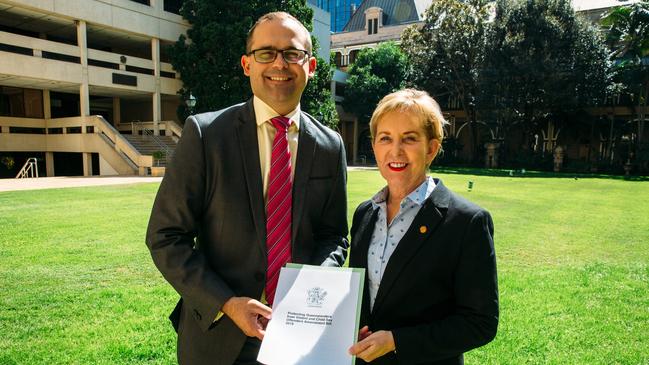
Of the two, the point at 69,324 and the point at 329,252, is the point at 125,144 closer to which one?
the point at 69,324

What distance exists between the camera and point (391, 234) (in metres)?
1.95

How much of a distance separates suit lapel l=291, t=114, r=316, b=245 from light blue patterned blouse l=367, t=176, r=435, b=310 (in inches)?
15.5

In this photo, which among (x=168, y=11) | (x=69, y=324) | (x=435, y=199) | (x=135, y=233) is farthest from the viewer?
(x=168, y=11)

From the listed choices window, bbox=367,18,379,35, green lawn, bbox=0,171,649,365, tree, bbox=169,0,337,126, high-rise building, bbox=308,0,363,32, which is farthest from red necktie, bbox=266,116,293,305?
high-rise building, bbox=308,0,363,32

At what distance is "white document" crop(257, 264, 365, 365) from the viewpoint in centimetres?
151

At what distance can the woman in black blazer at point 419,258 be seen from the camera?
172 centimetres

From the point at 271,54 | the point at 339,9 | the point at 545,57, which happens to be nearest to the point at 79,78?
the point at 271,54

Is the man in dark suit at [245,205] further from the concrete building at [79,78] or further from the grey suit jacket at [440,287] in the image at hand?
the concrete building at [79,78]

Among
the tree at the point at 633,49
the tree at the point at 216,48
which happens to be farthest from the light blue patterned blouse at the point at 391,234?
the tree at the point at 633,49

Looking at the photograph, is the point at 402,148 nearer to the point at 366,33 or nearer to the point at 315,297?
the point at 315,297

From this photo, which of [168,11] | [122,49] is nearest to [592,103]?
[168,11]

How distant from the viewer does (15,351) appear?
371 centimetres

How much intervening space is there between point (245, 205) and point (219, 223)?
0.50 feet

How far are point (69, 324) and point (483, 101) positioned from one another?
33.4 m
